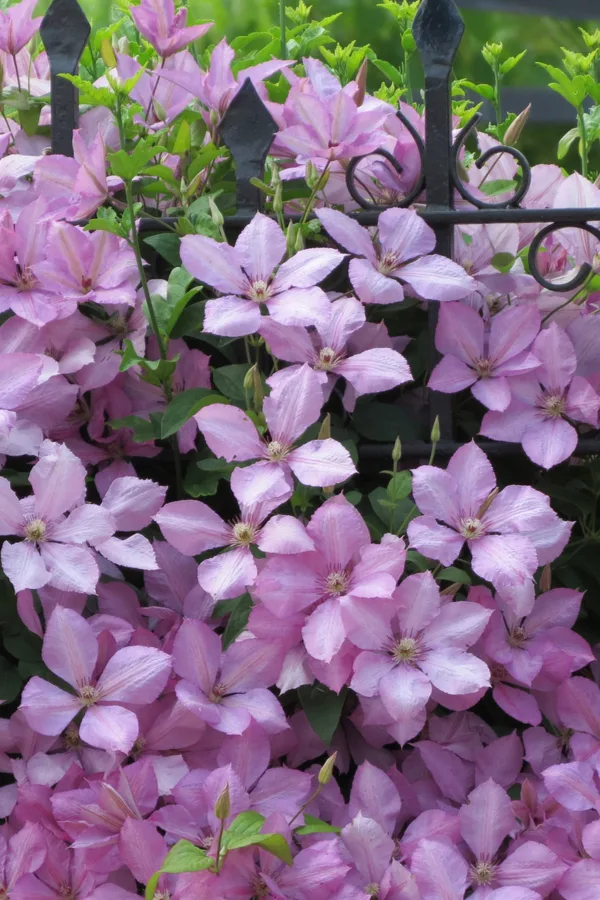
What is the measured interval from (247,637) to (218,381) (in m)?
0.25

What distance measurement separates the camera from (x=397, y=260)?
1063mm

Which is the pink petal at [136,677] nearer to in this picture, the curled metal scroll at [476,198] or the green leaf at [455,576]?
the green leaf at [455,576]

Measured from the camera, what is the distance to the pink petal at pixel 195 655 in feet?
3.15

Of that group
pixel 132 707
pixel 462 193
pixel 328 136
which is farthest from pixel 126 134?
pixel 132 707

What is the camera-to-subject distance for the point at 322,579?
0.95 m

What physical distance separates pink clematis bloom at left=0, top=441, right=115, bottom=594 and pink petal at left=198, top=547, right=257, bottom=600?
9 cm

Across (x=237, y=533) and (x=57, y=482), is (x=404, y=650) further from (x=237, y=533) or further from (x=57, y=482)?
(x=57, y=482)

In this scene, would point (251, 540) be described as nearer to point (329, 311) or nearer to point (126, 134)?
point (329, 311)

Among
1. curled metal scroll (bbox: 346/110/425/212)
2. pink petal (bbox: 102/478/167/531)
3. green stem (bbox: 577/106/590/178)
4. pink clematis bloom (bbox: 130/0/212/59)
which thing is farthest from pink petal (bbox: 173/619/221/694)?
green stem (bbox: 577/106/590/178)

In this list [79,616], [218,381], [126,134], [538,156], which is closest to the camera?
[79,616]

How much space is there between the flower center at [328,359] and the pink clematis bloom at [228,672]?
0.26m

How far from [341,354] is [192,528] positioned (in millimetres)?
215

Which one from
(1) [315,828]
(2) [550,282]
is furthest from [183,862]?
(2) [550,282]

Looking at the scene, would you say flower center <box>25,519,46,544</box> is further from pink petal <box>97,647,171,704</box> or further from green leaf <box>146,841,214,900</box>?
A: green leaf <box>146,841,214,900</box>
